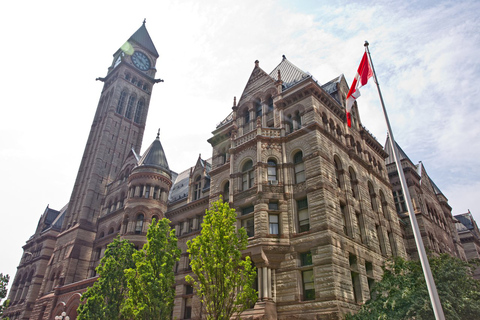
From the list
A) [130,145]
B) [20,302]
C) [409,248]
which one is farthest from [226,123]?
[20,302]

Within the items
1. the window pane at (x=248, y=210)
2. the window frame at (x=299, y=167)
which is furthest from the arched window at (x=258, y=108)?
the window pane at (x=248, y=210)

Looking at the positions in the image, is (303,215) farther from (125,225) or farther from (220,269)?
(125,225)

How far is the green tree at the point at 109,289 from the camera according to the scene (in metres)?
25.4

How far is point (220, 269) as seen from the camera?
715 inches

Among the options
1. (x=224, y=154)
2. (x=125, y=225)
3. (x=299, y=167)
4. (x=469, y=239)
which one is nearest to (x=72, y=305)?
(x=125, y=225)

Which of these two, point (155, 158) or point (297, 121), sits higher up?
point (155, 158)

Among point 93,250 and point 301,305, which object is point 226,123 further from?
point 93,250

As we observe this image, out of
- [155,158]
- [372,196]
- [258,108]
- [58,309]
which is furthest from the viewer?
[155,158]

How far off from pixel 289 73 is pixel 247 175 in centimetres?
1138

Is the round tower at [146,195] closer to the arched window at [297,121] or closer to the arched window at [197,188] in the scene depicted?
the arched window at [197,188]

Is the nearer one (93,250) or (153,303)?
(153,303)

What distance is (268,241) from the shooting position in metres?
23.4

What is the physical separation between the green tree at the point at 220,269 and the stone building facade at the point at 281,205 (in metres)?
3.87

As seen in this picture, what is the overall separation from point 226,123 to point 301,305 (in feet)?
62.0
